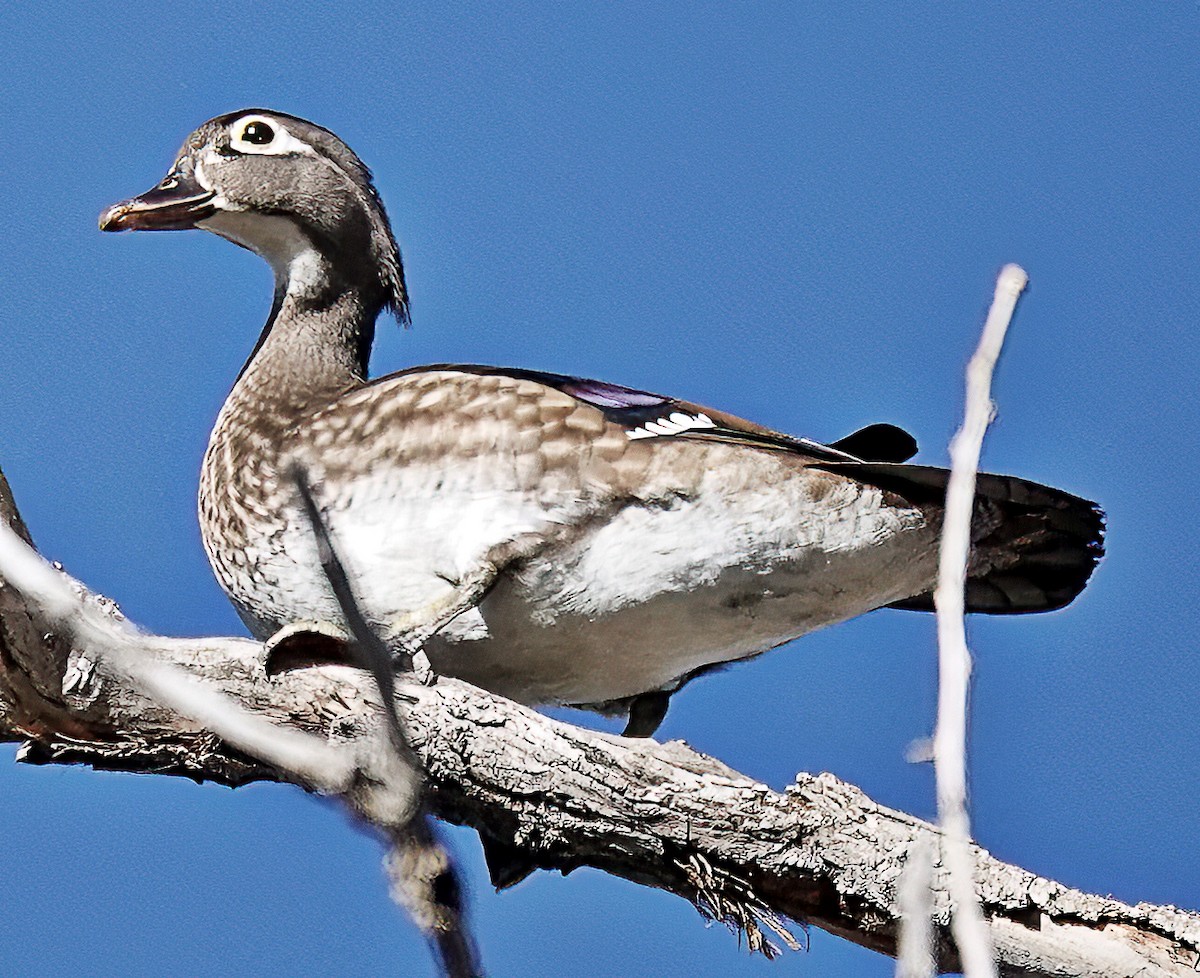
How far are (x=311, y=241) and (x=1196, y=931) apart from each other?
Result: 3.19 m

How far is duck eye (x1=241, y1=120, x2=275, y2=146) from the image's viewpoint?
16.4ft

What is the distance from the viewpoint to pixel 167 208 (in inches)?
190

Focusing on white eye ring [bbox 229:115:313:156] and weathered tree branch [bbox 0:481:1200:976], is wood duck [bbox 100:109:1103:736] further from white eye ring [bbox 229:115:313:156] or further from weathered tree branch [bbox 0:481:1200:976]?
white eye ring [bbox 229:115:313:156]

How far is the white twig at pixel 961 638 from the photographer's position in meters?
1.84

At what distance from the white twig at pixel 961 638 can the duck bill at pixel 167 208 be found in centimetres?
336

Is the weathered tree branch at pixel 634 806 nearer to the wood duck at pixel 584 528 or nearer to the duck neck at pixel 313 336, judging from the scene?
the wood duck at pixel 584 528

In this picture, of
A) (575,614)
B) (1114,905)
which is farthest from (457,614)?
(1114,905)

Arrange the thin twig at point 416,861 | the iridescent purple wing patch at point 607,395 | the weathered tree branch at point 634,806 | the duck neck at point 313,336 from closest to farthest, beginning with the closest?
the thin twig at point 416,861 < the weathered tree branch at point 634,806 < the iridescent purple wing patch at point 607,395 < the duck neck at point 313,336

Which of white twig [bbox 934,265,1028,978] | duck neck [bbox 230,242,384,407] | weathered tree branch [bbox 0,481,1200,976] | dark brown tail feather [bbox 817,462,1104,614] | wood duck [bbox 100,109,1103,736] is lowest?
white twig [bbox 934,265,1028,978]

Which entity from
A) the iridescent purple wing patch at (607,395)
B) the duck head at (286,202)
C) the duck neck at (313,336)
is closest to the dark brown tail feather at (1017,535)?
the iridescent purple wing patch at (607,395)

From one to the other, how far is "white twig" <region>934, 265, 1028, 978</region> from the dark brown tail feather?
6.18 ft

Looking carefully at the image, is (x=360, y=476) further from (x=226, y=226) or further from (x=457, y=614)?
(x=226, y=226)

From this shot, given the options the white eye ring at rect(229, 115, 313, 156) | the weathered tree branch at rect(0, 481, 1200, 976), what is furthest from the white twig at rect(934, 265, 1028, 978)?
the white eye ring at rect(229, 115, 313, 156)

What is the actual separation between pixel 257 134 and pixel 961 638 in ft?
12.2
